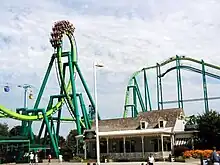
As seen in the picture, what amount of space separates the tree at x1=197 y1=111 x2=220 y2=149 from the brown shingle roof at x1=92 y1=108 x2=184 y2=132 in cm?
501

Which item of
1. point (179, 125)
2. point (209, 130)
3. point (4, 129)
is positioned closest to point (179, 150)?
point (209, 130)

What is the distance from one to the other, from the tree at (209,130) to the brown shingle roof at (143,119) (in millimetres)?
5013

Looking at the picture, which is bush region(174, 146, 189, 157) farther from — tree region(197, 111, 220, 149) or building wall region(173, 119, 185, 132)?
building wall region(173, 119, 185, 132)

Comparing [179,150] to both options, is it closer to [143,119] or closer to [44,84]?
[143,119]

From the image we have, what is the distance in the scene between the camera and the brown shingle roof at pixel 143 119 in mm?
54844

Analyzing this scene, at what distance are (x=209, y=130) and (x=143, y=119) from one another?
1192 cm

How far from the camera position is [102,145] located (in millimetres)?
57281

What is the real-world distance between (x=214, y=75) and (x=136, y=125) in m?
15.0

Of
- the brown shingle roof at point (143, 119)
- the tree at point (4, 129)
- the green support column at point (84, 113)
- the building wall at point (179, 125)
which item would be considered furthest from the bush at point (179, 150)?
the tree at point (4, 129)

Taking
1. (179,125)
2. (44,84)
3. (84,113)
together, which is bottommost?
(179,125)

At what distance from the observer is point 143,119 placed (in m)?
57.6

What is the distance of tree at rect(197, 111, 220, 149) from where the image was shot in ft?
157

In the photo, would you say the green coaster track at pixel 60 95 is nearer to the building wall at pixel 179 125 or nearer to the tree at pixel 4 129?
the building wall at pixel 179 125

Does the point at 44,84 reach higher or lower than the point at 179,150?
higher
